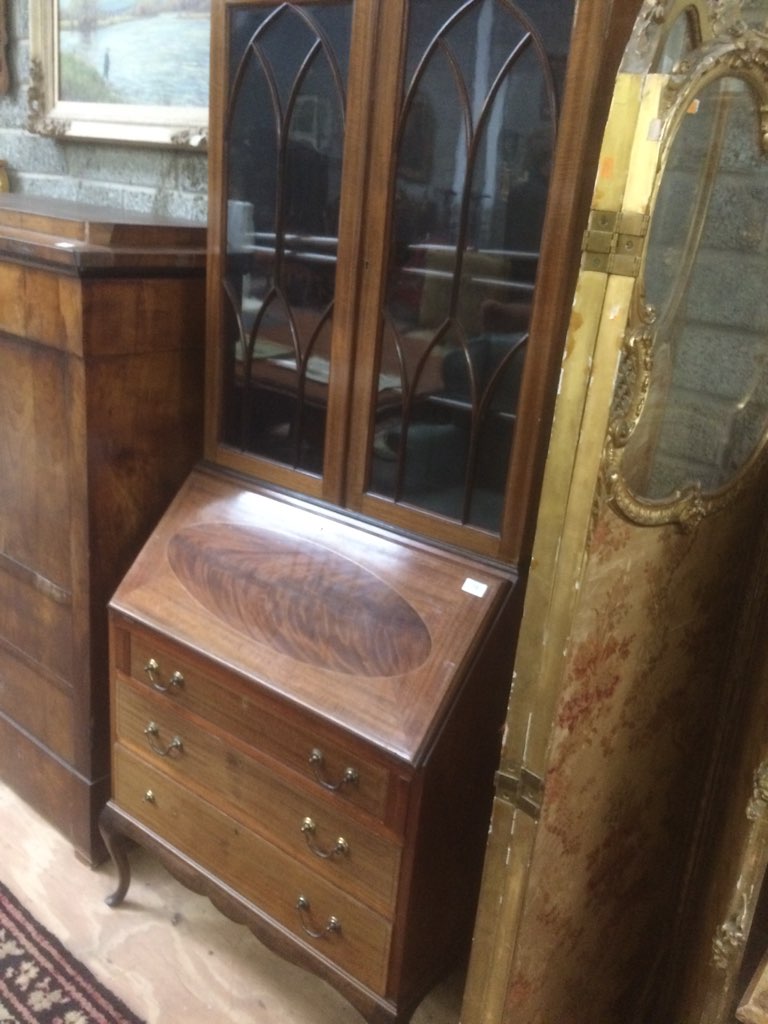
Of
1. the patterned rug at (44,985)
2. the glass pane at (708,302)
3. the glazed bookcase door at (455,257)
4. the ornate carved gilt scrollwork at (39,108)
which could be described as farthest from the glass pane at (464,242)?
the ornate carved gilt scrollwork at (39,108)

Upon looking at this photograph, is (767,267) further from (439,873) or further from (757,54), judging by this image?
(439,873)

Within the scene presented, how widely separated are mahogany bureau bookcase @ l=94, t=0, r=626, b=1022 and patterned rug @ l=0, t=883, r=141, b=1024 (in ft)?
0.93

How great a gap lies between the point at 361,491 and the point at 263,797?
503 millimetres

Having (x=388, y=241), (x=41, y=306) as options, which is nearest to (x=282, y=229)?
(x=388, y=241)

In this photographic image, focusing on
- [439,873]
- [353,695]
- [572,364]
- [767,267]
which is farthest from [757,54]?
[439,873]

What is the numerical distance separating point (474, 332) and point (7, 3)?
1.91 metres

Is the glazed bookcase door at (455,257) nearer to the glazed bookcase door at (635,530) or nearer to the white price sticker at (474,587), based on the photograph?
the white price sticker at (474,587)

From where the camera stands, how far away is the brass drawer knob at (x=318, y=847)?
1249mm

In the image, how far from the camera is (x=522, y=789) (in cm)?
100

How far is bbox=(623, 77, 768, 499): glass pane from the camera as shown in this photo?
0.88 metres

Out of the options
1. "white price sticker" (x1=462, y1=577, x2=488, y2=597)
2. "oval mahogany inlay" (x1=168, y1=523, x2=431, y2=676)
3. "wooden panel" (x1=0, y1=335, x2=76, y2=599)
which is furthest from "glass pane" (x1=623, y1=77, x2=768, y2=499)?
"wooden panel" (x1=0, y1=335, x2=76, y2=599)

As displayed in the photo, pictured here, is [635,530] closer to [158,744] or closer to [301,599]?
[301,599]

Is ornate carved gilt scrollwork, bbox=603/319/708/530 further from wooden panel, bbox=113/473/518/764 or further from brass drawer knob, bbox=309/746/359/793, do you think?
brass drawer knob, bbox=309/746/359/793

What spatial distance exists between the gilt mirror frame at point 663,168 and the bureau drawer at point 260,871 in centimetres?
72
